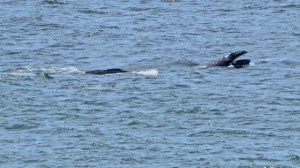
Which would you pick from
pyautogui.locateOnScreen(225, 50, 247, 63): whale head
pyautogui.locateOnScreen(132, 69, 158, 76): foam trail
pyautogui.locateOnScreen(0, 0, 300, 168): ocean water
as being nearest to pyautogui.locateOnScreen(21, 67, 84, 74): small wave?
pyautogui.locateOnScreen(0, 0, 300, 168): ocean water

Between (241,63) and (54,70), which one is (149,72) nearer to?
(54,70)

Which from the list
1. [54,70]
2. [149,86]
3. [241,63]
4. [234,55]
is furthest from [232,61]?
[54,70]

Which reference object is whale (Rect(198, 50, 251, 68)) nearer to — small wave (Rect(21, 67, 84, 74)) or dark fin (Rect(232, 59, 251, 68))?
dark fin (Rect(232, 59, 251, 68))

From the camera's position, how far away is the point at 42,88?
38.7 metres

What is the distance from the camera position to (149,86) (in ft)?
128

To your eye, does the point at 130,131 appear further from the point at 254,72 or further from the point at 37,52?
the point at 37,52

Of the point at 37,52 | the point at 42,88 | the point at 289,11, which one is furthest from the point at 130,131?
the point at 289,11

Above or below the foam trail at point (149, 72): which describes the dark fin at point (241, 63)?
below

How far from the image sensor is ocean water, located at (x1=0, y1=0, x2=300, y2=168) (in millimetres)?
30797

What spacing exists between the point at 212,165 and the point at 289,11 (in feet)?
88.4

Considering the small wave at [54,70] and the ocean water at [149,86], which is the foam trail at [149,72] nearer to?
the ocean water at [149,86]

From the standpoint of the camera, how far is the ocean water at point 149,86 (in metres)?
30.8

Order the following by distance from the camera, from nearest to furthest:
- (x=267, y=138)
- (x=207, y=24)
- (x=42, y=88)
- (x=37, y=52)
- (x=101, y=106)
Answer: (x=267, y=138), (x=101, y=106), (x=42, y=88), (x=37, y=52), (x=207, y=24)

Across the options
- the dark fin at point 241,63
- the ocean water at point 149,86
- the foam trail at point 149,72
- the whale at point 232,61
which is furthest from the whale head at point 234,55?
the foam trail at point 149,72
